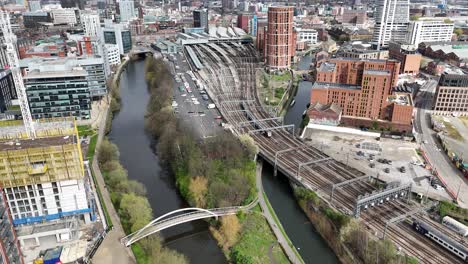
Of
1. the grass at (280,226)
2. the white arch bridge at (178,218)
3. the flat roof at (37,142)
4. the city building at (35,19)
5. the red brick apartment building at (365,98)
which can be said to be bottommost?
the grass at (280,226)

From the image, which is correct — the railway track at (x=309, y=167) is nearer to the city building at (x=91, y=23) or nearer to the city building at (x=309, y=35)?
Result: the city building at (x=91, y=23)

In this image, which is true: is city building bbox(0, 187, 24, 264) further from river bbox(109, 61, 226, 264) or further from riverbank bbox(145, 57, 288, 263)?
riverbank bbox(145, 57, 288, 263)

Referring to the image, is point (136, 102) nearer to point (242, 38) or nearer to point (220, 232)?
point (220, 232)

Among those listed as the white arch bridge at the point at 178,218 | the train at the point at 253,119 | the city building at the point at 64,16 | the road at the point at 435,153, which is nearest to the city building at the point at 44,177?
the white arch bridge at the point at 178,218

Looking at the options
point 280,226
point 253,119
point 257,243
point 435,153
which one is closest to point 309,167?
point 280,226

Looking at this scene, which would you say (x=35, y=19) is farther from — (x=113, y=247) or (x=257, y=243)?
(x=257, y=243)

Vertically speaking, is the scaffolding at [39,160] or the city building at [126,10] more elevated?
the city building at [126,10]

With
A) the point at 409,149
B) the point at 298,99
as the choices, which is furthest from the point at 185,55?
the point at 409,149
